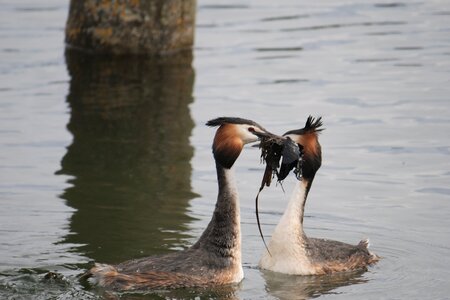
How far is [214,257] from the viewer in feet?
33.4

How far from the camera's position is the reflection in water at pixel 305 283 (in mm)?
10125

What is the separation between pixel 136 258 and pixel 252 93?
21.6ft

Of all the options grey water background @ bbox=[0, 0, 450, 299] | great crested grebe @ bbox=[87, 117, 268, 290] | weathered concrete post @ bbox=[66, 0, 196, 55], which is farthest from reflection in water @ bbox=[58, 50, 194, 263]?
great crested grebe @ bbox=[87, 117, 268, 290]

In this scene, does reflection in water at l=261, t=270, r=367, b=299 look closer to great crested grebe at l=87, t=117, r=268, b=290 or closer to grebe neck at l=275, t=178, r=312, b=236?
great crested grebe at l=87, t=117, r=268, b=290

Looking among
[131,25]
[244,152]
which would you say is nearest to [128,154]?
[244,152]

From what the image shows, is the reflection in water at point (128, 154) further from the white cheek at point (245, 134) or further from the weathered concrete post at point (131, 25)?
the white cheek at point (245, 134)

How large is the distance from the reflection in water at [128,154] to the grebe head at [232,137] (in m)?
1.31

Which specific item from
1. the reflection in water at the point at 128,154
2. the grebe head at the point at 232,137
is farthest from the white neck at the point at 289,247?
the reflection in water at the point at 128,154

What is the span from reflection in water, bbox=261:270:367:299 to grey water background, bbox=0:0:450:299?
1.0 inches

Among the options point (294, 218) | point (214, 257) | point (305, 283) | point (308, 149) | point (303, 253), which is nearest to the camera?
point (214, 257)

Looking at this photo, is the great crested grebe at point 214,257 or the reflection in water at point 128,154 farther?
the reflection in water at point 128,154

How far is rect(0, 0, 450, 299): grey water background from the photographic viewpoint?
429 inches

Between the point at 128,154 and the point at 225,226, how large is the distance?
4348 mm

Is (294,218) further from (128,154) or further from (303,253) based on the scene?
(128,154)
